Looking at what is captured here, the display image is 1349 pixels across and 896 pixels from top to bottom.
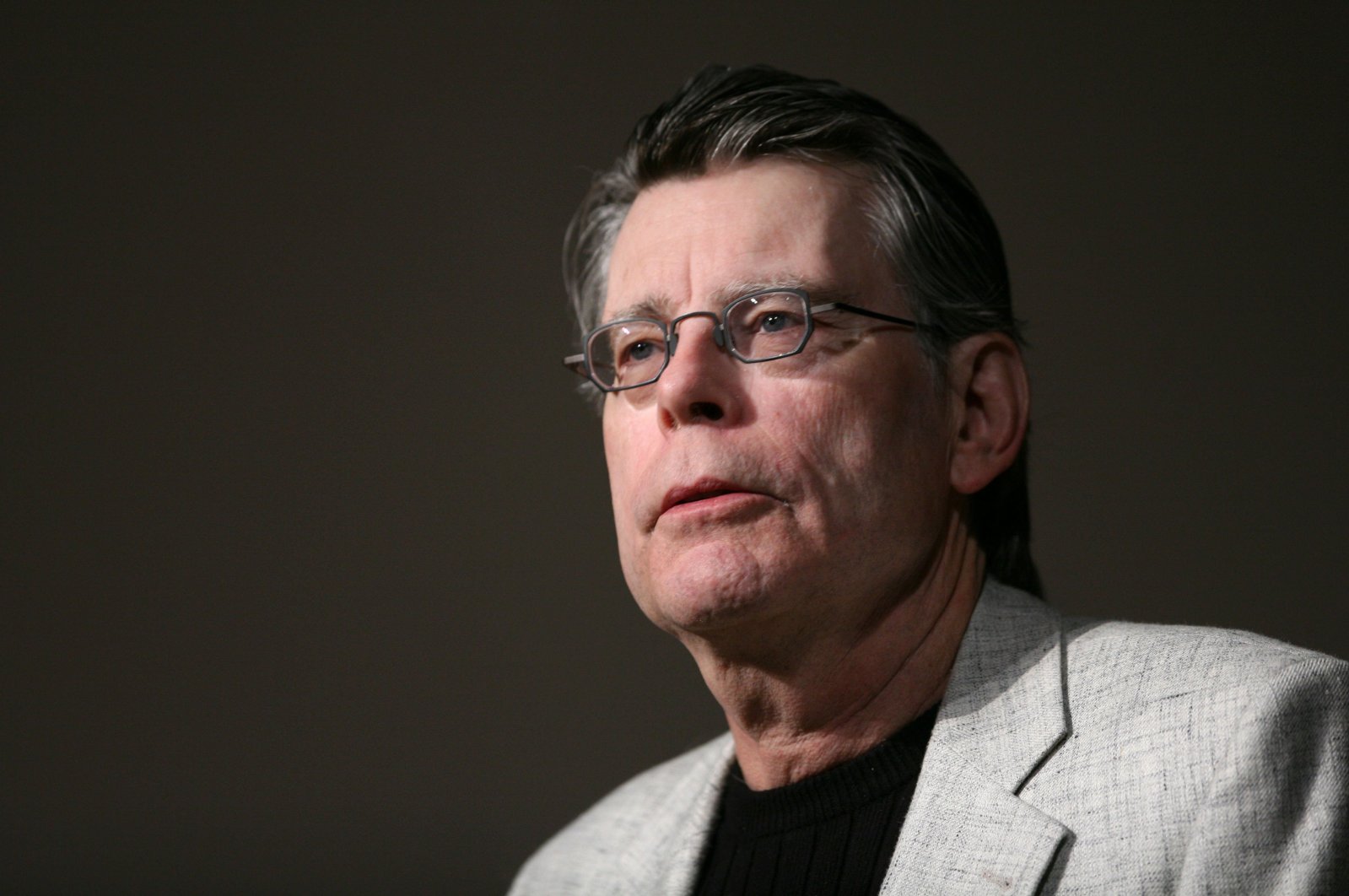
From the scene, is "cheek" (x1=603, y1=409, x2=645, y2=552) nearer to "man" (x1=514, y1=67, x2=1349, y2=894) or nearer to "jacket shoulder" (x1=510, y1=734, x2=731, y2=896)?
"man" (x1=514, y1=67, x2=1349, y2=894)

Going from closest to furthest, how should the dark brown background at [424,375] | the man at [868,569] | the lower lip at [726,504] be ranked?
the man at [868,569] → the lower lip at [726,504] → the dark brown background at [424,375]

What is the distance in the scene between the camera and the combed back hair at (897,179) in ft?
6.02

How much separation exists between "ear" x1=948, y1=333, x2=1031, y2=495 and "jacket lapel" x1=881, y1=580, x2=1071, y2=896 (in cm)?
22

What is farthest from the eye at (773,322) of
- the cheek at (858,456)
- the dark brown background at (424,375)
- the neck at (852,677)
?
the dark brown background at (424,375)

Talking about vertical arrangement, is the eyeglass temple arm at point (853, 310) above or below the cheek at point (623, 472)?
above

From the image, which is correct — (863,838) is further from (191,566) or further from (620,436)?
(191,566)

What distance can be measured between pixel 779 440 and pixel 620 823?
→ 86cm

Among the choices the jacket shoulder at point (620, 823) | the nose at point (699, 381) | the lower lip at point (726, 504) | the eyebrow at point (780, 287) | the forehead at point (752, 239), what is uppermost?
the forehead at point (752, 239)

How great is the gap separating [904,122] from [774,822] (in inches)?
41.4

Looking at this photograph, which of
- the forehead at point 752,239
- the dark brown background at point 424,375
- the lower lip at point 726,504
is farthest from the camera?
the dark brown background at point 424,375

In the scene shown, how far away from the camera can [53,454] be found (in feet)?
10.00

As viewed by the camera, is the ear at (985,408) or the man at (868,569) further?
the ear at (985,408)

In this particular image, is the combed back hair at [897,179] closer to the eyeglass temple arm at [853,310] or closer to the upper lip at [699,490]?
the eyeglass temple arm at [853,310]

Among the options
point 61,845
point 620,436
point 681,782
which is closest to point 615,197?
point 620,436
